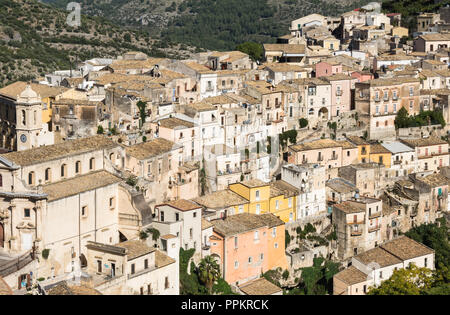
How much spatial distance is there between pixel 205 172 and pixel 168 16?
312 feet

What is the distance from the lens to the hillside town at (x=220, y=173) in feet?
112

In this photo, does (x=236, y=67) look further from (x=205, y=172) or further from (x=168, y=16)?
(x=168, y=16)

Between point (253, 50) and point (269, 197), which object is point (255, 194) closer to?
point (269, 197)

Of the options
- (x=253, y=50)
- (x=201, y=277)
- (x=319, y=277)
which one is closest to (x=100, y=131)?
(x=201, y=277)

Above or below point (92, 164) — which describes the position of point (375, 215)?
below

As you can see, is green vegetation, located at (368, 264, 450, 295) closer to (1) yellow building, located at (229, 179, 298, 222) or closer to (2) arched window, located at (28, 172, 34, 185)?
(1) yellow building, located at (229, 179, 298, 222)

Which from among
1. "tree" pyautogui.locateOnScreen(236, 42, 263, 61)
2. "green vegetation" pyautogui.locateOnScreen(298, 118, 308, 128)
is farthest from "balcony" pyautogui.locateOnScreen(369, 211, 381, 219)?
"tree" pyautogui.locateOnScreen(236, 42, 263, 61)

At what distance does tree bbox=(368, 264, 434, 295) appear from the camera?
3566 centimetres

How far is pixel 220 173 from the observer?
4594cm

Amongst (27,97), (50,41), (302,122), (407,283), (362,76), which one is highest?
(50,41)

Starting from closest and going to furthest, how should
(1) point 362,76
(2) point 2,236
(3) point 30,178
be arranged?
(2) point 2,236 → (3) point 30,178 → (1) point 362,76

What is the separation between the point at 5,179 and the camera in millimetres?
34219

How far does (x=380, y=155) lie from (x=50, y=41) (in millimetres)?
42731

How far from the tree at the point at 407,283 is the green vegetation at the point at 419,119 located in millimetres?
18452
